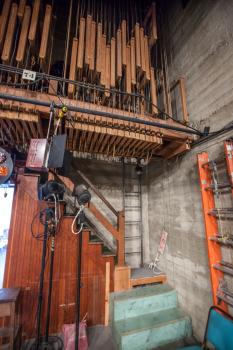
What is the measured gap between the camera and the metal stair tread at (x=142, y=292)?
2888 millimetres

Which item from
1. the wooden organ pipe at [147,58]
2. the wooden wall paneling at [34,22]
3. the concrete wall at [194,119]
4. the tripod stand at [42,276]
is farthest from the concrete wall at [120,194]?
the wooden wall paneling at [34,22]

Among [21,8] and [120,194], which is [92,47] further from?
[120,194]

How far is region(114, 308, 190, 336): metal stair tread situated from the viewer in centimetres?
247

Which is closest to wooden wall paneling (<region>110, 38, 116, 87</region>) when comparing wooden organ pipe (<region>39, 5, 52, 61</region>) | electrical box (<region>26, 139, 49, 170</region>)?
wooden organ pipe (<region>39, 5, 52, 61</region>)

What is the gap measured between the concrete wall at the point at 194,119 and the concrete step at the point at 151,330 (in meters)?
0.23

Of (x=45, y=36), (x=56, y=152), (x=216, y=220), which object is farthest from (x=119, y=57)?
(x=216, y=220)

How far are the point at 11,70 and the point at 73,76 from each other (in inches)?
31.4

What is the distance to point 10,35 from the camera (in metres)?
2.44

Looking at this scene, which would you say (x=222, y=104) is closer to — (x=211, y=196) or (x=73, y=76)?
(x=211, y=196)

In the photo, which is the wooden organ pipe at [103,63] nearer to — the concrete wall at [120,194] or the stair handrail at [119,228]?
the stair handrail at [119,228]

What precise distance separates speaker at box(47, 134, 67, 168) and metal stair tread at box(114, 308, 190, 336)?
8.14 feet

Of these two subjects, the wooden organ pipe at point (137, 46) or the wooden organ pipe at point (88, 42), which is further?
the wooden organ pipe at point (137, 46)

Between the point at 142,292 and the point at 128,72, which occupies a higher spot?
the point at 128,72

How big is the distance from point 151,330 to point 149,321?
0.18 meters
